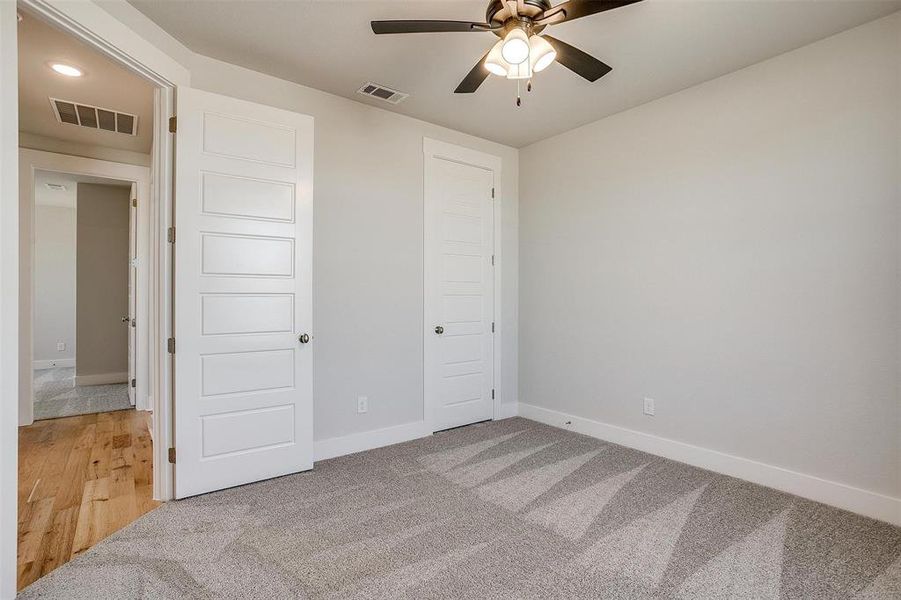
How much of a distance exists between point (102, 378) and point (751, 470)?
24.3 feet

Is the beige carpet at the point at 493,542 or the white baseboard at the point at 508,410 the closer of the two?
the beige carpet at the point at 493,542

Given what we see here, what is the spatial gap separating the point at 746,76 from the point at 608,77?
88cm

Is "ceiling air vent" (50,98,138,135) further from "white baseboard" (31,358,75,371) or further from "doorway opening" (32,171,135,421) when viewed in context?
"white baseboard" (31,358,75,371)

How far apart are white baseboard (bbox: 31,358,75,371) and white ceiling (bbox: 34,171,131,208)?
103 inches

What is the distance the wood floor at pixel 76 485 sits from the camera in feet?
7.18

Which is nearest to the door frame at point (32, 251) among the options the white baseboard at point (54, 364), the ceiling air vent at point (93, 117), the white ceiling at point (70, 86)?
the white ceiling at point (70, 86)

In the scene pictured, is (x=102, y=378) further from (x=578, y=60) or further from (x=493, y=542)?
(x=578, y=60)

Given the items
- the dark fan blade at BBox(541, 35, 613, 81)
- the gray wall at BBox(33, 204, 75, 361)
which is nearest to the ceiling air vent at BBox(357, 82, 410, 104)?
the dark fan blade at BBox(541, 35, 613, 81)

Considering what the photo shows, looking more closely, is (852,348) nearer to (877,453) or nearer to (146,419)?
(877,453)

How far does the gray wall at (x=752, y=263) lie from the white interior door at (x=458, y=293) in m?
0.74

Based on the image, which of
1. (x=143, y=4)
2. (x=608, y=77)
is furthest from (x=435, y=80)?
(x=143, y=4)

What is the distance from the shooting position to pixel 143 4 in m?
2.29
